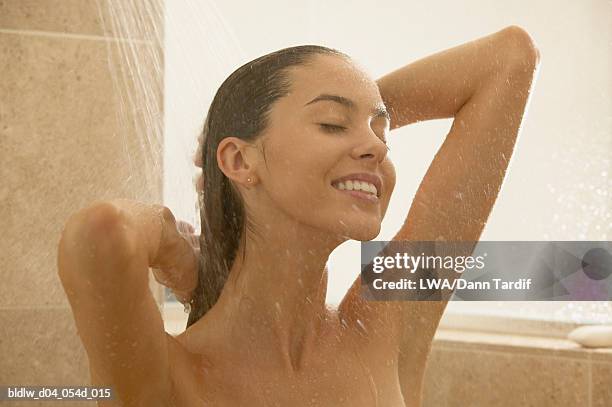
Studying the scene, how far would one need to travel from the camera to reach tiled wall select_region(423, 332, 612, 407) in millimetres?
724

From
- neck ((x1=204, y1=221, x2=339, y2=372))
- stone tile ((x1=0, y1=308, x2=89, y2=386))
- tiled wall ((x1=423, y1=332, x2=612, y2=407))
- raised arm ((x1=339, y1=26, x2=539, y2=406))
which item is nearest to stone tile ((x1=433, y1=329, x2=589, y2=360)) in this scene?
tiled wall ((x1=423, y1=332, x2=612, y2=407))

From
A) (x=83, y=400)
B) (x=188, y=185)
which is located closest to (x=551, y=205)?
(x=188, y=185)

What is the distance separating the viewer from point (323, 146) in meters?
0.51

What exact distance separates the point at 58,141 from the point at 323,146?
0.88ft

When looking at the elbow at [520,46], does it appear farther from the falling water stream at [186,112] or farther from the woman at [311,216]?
the falling water stream at [186,112]

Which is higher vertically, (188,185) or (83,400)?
(188,185)

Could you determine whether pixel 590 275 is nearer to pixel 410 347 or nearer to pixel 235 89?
pixel 410 347

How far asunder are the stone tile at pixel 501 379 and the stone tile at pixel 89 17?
1.30 feet

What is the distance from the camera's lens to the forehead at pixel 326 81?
506mm

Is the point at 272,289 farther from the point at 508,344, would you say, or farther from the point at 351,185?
the point at 508,344

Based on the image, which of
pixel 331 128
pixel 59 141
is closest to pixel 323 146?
pixel 331 128

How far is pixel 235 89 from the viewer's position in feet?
1.71

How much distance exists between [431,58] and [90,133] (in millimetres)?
293

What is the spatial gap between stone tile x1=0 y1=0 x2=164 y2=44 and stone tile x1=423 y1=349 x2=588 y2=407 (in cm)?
39
